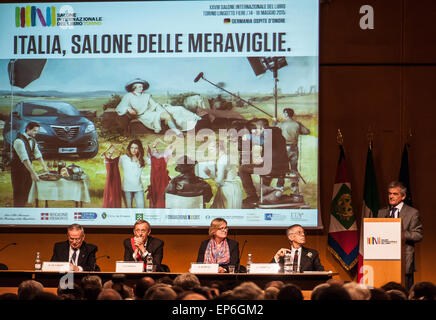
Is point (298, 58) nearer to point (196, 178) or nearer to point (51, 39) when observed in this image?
point (196, 178)

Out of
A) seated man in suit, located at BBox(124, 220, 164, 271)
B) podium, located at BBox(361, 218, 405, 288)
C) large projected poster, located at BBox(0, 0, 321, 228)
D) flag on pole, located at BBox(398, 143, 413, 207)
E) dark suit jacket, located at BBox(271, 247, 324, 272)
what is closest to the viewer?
podium, located at BBox(361, 218, 405, 288)

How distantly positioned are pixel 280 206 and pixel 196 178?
974 mm

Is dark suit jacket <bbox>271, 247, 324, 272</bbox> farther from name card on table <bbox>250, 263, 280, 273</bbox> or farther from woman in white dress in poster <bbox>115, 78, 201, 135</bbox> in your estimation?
woman in white dress in poster <bbox>115, 78, 201, 135</bbox>

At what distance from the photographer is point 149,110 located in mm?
6816

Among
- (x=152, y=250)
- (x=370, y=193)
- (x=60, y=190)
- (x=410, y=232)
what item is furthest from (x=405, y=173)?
(x=60, y=190)

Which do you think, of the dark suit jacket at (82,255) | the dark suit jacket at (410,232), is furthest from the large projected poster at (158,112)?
the dark suit jacket at (410,232)

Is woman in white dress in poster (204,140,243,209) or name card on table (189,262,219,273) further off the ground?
woman in white dress in poster (204,140,243,209)

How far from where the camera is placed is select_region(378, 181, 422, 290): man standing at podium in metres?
5.64

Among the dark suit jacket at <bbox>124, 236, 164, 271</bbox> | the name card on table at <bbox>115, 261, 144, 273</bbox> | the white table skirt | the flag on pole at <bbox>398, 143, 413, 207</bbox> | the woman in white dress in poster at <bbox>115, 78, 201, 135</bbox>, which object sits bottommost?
the name card on table at <bbox>115, 261, 144, 273</bbox>

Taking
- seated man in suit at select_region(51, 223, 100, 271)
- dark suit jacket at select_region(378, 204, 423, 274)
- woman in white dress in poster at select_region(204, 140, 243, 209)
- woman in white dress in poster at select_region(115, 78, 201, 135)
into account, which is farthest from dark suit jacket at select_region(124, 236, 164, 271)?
dark suit jacket at select_region(378, 204, 423, 274)

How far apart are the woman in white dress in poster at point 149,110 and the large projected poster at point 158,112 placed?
1 cm

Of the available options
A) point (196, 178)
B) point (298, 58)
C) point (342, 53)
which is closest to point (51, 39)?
point (196, 178)

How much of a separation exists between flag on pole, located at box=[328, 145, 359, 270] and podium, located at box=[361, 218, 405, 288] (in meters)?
2.26

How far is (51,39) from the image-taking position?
6.82 metres
